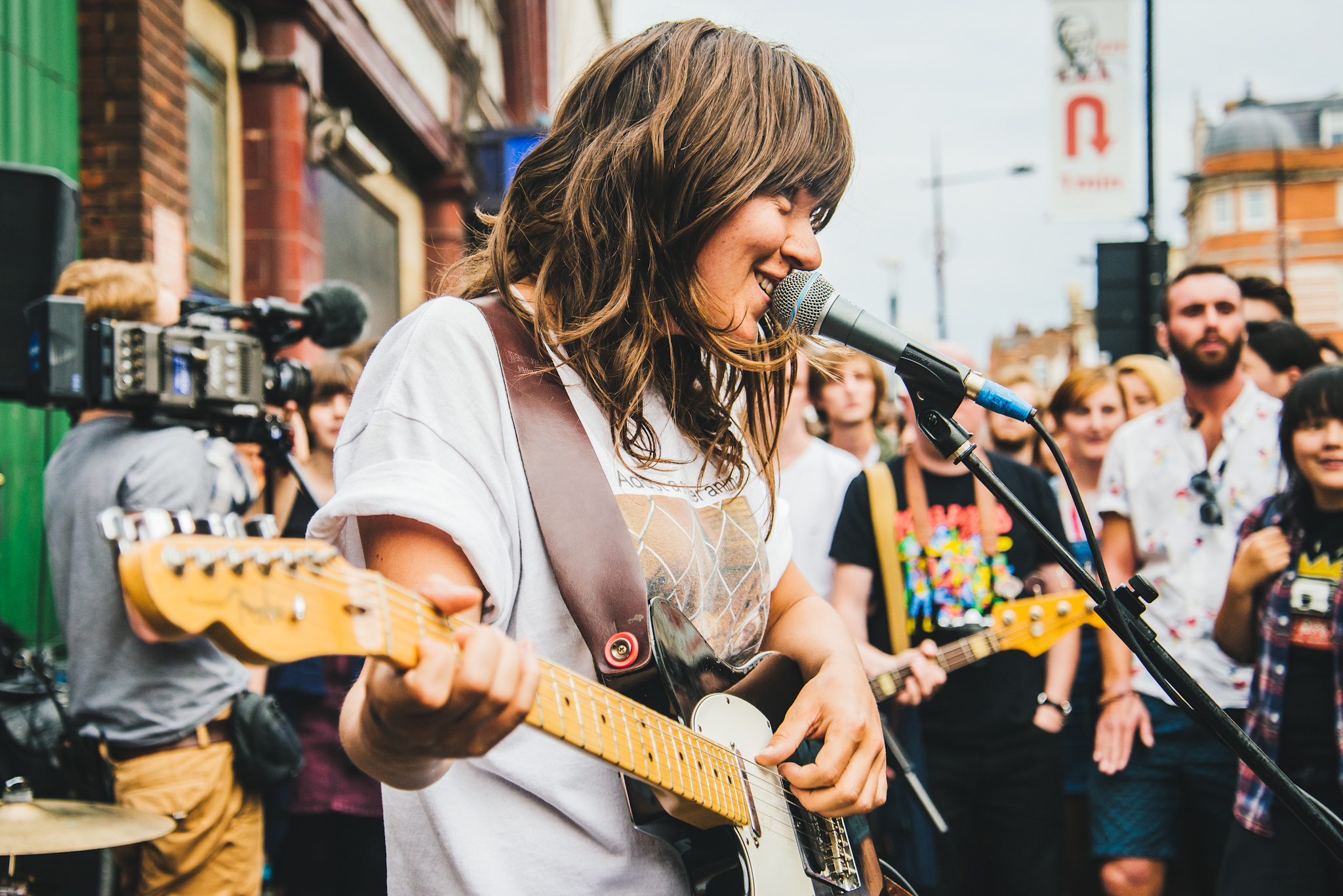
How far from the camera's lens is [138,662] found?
2.88m

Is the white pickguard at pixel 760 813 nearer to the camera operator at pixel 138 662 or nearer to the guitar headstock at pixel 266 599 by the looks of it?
the guitar headstock at pixel 266 599

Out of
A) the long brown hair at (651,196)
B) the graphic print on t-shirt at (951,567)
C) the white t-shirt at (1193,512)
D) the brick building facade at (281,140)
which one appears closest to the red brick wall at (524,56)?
the brick building facade at (281,140)

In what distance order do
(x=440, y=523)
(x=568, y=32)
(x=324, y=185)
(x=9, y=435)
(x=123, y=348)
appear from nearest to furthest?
(x=440, y=523), (x=123, y=348), (x=9, y=435), (x=324, y=185), (x=568, y=32)

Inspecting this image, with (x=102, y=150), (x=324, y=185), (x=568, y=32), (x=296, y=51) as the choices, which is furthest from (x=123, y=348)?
(x=568, y=32)

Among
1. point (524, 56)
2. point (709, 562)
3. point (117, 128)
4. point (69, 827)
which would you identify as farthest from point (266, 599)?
point (524, 56)

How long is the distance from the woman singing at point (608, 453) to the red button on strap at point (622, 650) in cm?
8

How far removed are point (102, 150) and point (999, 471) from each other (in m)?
4.01

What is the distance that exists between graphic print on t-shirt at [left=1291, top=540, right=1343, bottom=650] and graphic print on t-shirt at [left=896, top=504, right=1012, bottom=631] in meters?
0.98

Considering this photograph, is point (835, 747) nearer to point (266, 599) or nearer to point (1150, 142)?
point (266, 599)

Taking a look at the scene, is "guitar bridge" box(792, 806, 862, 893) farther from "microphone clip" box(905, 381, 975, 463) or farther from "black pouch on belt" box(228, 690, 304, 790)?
"black pouch on belt" box(228, 690, 304, 790)

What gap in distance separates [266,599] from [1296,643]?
299cm

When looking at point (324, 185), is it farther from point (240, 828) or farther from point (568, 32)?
point (568, 32)

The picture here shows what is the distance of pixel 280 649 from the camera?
948 millimetres

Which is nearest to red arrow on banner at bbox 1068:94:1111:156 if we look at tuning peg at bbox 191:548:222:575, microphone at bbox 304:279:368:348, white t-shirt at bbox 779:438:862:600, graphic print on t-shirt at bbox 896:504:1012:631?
white t-shirt at bbox 779:438:862:600
